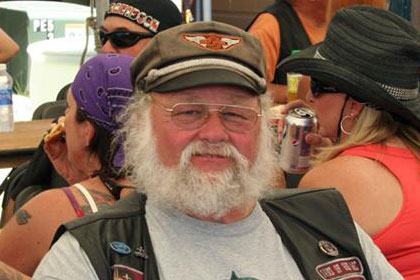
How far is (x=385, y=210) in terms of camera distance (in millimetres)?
2307

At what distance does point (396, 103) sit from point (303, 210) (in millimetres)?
601

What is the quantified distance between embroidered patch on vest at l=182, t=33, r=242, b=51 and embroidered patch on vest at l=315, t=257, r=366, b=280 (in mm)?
606

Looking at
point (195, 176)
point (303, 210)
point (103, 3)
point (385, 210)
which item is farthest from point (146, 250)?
point (103, 3)

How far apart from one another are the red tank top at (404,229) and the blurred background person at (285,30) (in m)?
1.47

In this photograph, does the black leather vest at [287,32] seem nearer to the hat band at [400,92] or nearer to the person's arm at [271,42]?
the person's arm at [271,42]

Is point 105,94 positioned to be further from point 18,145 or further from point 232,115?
point 18,145

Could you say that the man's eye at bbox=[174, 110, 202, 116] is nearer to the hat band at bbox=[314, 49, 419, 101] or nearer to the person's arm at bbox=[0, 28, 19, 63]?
the hat band at bbox=[314, 49, 419, 101]

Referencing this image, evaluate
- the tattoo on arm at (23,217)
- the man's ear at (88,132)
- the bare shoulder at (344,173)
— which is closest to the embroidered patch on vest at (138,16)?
the man's ear at (88,132)

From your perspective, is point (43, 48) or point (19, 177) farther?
point (43, 48)

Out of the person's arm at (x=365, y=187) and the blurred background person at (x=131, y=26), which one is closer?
the person's arm at (x=365, y=187)

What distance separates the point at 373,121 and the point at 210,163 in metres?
0.85

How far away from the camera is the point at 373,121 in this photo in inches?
98.7

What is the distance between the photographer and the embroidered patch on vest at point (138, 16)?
367cm

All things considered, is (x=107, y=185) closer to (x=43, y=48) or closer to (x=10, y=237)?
(x=10, y=237)
